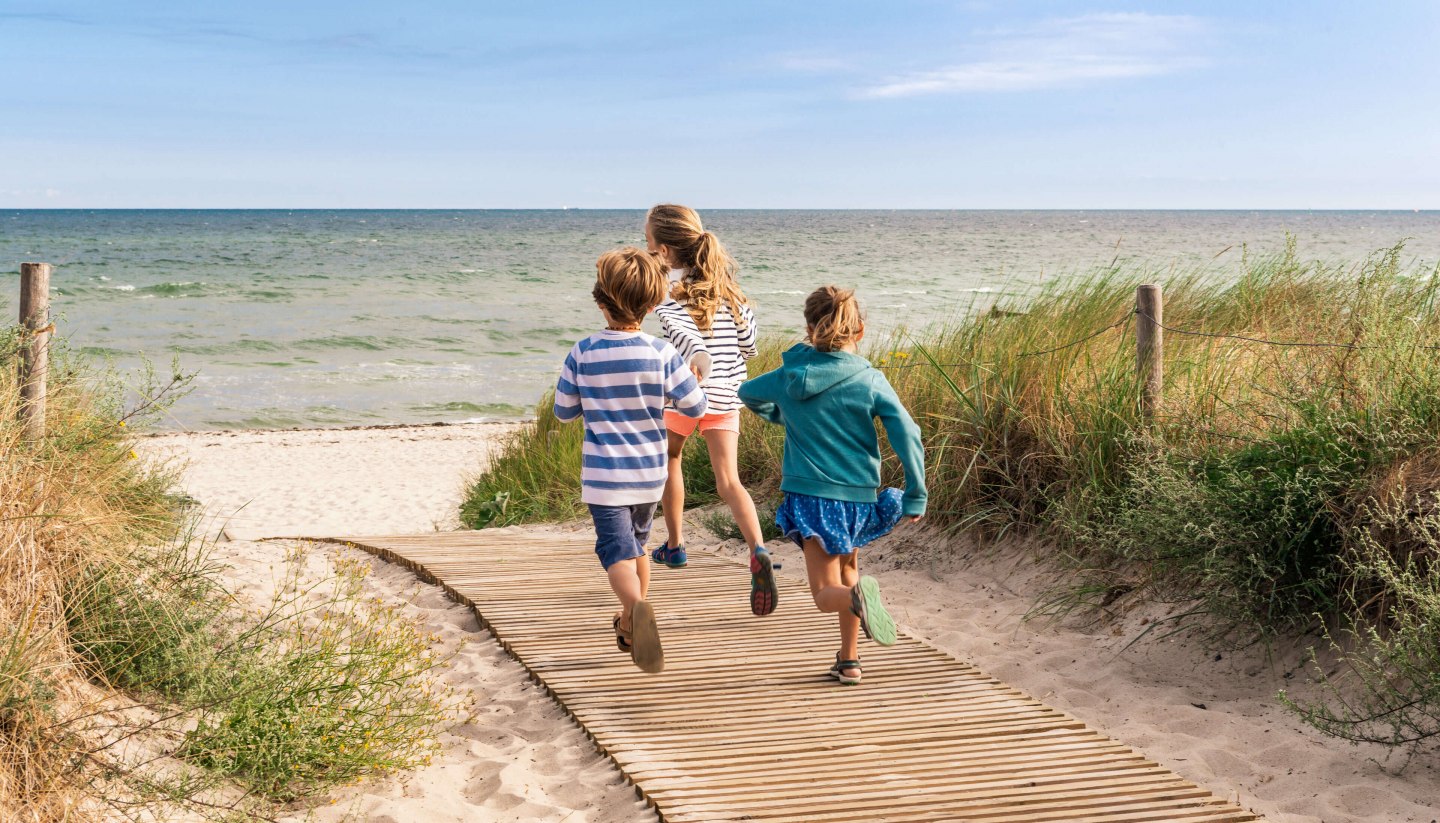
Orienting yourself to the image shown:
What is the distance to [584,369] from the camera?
407cm

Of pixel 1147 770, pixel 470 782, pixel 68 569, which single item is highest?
pixel 68 569

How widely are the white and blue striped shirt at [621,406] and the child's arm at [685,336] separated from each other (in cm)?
82

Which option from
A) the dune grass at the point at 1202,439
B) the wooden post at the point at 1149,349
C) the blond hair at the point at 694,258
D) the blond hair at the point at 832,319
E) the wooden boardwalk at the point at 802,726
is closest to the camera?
the wooden boardwalk at the point at 802,726

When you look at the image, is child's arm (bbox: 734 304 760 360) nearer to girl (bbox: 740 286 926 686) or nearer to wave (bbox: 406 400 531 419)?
girl (bbox: 740 286 926 686)

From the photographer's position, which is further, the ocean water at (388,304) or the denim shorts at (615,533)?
the ocean water at (388,304)

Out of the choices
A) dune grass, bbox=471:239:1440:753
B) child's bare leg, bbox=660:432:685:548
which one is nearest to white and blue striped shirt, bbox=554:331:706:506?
child's bare leg, bbox=660:432:685:548

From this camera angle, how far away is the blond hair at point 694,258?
16.6 ft

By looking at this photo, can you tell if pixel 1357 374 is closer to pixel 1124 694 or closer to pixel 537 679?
pixel 1124 694

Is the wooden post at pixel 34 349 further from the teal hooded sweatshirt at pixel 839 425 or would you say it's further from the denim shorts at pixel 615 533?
the teal hooded sweatshirt at pixel 839 425

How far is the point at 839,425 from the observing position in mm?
4156

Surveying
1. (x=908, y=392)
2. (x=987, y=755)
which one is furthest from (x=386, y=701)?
(x=908, y=392)

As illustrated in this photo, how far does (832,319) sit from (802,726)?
1435 mm

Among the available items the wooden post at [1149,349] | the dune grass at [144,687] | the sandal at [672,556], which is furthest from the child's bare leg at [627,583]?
the wooden post at [1149,349]

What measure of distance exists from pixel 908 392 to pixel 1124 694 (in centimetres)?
301
